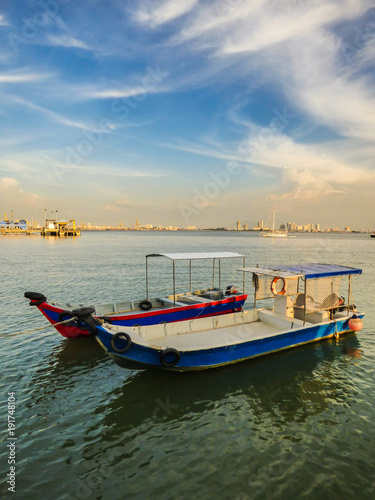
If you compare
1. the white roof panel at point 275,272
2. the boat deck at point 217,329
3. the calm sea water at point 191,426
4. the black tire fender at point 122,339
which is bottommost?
the calm sea water at point 191,426

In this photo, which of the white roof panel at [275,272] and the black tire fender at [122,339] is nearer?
the black tire fender at [122,339]

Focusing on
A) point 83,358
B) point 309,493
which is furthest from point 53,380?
point 309,493

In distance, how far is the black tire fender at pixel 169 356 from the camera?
31.6 ft

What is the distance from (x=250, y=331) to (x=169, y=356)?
15.8 feet

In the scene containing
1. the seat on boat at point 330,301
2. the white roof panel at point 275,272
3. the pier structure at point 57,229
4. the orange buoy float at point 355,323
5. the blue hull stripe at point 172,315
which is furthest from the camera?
the pier structure at point 57,229

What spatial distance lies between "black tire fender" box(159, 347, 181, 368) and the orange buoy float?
29.8 feet

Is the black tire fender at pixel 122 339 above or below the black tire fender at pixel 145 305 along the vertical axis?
above

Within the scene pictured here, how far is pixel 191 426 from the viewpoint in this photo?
8.16 metres

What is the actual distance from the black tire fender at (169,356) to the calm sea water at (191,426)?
0.90m

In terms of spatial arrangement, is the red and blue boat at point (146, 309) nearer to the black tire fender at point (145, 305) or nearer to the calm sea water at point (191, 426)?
the black tire fender at point (145, 305)

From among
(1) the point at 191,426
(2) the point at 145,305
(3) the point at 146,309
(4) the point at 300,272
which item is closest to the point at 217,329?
(4) the point at 300,272

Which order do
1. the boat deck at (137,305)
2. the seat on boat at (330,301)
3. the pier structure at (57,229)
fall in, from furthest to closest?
the pier structure at (57,229) < the boat deck at (137,305) < the seat on boat at (330,301)

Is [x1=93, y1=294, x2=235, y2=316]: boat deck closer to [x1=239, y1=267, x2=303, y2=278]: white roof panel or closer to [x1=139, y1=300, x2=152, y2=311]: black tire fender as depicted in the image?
[x1=139, y1=300, x2=152, y2=311]: black tire fender

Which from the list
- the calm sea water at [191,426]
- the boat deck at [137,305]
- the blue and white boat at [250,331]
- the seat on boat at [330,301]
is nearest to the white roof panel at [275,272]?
the blue and white boat at [250,331]
